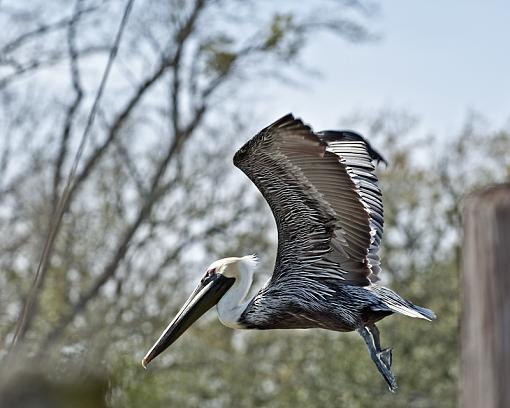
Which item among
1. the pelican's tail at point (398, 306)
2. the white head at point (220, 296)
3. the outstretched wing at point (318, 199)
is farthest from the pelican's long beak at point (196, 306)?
the pelican's tail at point (398, 306)

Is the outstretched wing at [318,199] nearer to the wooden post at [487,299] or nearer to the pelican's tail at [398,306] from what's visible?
the pelican's tail at [398,306]

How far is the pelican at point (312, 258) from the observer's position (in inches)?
274

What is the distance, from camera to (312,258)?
747cm

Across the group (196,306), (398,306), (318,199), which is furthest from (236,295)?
(398,306)

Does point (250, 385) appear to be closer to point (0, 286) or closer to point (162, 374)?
point (162, 374)

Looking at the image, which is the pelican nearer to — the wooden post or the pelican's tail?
the pelican's tail

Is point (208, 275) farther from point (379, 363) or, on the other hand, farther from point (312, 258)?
point (379, 363)

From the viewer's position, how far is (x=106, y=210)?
25.0 m

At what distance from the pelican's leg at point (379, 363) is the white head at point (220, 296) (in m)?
0.79

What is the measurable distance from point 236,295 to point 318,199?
2.75 ft

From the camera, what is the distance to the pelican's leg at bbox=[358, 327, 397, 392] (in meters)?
6.59

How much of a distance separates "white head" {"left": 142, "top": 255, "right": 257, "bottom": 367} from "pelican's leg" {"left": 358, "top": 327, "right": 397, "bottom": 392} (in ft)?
2.58

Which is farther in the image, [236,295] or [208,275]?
[208,275]

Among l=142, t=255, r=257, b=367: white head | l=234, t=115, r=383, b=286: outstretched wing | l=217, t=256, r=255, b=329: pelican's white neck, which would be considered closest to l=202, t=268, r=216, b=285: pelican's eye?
l=142, t=255, r=257, b=367: white head
